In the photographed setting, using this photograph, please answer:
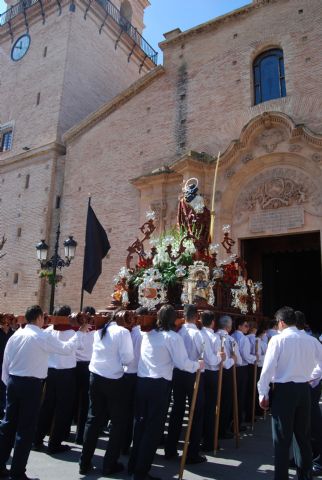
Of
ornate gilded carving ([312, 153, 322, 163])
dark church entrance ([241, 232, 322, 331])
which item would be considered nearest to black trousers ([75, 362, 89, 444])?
dark church entrance ([241, 232, 322, 331])

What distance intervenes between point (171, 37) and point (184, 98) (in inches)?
132

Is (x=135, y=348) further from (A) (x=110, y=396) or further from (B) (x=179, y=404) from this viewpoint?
(B) (x=179, y=404)

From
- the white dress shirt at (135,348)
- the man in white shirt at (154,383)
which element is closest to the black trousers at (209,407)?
the white dress shirt at (135,348)

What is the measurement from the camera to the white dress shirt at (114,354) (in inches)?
205

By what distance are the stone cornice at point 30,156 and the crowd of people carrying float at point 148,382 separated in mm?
14879

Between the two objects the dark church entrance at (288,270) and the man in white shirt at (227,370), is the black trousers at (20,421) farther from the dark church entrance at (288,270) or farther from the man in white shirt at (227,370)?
the dark church entrance at (288,270)

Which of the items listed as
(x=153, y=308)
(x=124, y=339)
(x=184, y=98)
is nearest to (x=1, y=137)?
(x=184, y=98)

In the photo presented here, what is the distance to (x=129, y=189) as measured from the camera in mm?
18125

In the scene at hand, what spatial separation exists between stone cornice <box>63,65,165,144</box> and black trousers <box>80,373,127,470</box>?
16.3 metres

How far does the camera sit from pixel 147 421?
482 cm

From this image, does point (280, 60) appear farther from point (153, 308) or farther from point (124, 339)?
point (124, 339)

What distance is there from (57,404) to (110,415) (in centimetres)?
121

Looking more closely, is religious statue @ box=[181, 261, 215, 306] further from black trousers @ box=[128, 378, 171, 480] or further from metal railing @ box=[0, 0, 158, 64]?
metal railing @ box=[0, 0, 158, 64]

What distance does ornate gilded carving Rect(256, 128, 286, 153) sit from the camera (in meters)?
14.5
